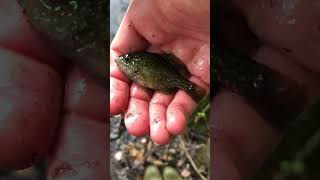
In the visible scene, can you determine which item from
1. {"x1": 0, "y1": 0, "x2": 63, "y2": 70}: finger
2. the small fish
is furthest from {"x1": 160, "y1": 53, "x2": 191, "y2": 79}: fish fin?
{"x1": 0, "y1": 0, "x2": 63, "y2": 70}: finger

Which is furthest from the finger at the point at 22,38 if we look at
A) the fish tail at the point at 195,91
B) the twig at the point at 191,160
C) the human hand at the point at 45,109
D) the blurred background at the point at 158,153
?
the twig at the point at 191,160

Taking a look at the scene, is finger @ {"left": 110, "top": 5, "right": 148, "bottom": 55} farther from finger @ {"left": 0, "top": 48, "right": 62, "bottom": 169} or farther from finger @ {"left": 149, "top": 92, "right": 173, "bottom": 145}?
finger @ {"left": 0, "top": 48, "right": 62, "bottom": 169}

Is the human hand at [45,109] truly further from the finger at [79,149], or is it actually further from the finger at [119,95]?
the finger at [119,95]

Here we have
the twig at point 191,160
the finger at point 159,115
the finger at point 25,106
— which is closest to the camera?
the finger at point 25,106

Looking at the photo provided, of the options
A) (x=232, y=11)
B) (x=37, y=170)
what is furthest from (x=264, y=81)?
(x=37, y=170)

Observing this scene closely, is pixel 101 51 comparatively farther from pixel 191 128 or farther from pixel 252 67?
pixel 191 128

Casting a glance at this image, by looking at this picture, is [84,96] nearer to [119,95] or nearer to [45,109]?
[45,109]

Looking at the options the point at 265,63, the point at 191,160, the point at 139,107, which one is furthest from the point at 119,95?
the point at 191,160

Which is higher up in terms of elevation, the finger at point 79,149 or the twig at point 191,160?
the finger at point 79,149
